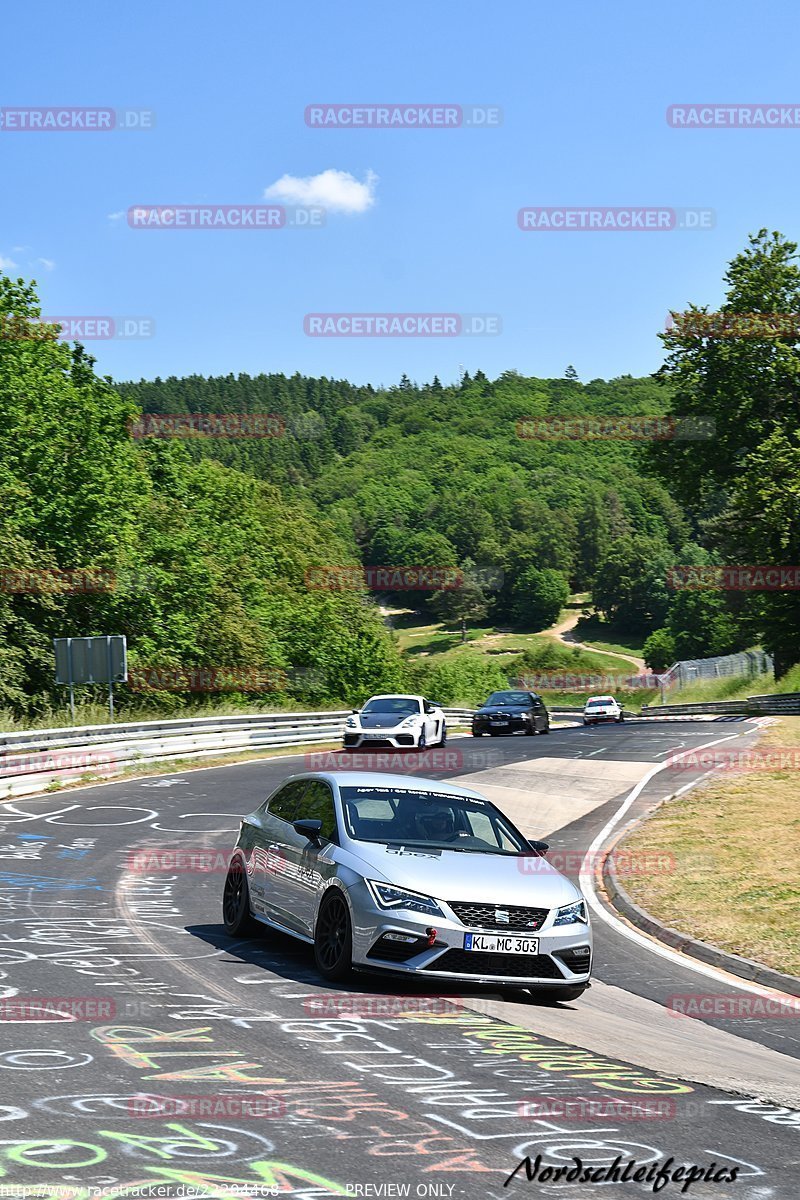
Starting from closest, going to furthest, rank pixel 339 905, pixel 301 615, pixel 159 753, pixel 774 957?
pixel 339 905, pixel 774 957, pixel 159 753, pixel 301 615

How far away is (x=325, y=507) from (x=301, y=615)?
327ft

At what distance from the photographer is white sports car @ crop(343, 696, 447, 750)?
32.9 m

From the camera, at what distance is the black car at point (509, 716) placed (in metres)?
41.9

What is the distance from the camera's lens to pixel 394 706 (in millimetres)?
33938

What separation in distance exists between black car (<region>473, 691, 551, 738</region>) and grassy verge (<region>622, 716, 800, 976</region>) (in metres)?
15.8

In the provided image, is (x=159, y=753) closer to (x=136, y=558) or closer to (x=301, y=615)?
(x=136, y=558)

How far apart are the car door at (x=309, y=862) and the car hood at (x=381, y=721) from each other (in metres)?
22.0

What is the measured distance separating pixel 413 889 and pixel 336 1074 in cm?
240

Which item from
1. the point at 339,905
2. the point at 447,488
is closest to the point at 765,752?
the point at 339,905

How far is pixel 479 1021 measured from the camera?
8.73 meters

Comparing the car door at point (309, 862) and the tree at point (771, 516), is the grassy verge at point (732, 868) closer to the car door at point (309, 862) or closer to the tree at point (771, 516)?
the car door at point (309, 862)

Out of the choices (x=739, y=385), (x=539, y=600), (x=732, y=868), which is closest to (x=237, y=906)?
(x=732, y=868)

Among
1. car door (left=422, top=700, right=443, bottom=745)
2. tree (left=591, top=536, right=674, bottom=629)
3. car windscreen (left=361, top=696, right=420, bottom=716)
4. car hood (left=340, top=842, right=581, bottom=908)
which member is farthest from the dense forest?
tree (left=591, top=536, right=674, bottom=629)

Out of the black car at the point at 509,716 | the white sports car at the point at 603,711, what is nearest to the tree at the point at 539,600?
the white sports car at the point at 603,711
